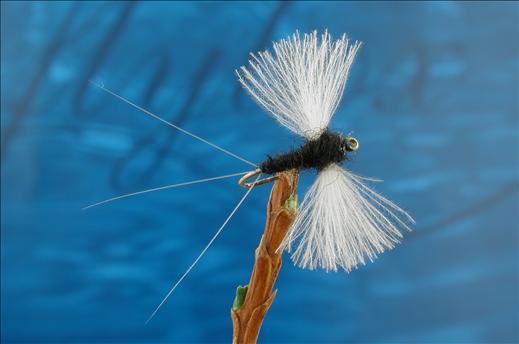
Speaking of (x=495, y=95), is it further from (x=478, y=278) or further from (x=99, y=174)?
(x=99, y=174)

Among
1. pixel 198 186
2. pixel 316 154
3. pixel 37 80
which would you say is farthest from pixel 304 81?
pixel 37 80

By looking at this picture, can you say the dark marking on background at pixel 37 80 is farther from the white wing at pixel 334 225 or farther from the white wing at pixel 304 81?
the white wing at pixel 334 225

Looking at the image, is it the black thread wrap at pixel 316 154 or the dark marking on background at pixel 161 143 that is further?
the dark marking on background at pixel 161 143

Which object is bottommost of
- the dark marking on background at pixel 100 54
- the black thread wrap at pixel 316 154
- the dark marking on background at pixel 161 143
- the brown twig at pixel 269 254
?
the brown twig at pixel 269 254

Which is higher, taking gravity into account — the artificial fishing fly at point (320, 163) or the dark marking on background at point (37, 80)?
the dark marking on background at point (37, 80)

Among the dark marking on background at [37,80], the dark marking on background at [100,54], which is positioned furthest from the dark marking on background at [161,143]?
the dark marking on background at [37,80]

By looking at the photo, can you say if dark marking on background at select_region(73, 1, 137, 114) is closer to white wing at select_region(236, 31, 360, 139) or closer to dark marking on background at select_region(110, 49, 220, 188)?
dark marking on background at select_region(110, 49, 220, 188)

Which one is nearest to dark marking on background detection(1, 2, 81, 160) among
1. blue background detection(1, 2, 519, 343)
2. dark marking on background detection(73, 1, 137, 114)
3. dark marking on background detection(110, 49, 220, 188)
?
blue background detection(1, 2, 519, 343)

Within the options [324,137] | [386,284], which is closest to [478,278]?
[386,284]
